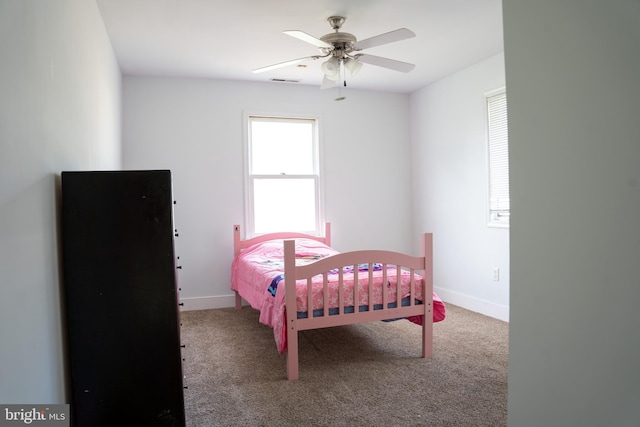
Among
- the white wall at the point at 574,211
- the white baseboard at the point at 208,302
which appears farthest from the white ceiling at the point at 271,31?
the white baseboard at the point at 208,302

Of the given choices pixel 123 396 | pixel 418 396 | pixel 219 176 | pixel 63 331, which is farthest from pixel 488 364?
pixel 219 176

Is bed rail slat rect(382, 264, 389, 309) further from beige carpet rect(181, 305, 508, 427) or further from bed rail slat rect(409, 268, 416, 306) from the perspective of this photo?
beige carpet rect(181, 305, 508, 427)

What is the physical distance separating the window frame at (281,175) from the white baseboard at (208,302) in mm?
705

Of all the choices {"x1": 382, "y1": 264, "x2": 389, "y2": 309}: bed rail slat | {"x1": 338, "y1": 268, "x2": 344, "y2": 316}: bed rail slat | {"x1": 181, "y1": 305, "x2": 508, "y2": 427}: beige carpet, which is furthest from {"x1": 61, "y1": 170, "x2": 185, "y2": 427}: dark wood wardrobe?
{"x1": 382, "y1": 264, "x2": 389, "y2": 309}: bed rail slat

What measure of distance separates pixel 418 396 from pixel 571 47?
1.86 meters

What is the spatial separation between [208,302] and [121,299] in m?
2.74

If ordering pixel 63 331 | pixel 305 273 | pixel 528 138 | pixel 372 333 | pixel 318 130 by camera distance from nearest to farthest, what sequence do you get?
pixel 528 138
pixel 63 331
pixel 305 273
pixel 372 333
pixel 318 130

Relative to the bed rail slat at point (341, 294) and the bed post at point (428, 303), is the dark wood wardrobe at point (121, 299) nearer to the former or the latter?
the bed rail slat at point (341, 294)

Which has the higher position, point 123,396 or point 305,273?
point 305,273

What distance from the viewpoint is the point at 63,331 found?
1663 millimetres

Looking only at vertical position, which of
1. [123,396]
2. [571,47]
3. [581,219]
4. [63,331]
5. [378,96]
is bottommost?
[123,396]

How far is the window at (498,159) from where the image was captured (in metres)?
3.71

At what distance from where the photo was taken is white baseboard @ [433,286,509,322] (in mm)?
3721

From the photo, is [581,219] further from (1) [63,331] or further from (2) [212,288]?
(2) [212,288]
